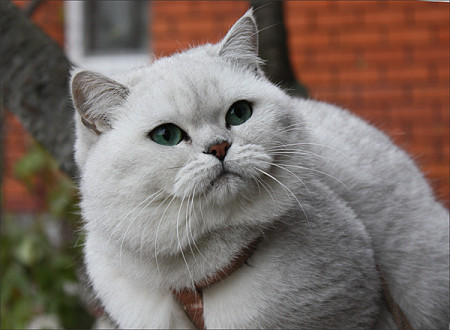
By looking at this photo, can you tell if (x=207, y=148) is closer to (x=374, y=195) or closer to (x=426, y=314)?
(x=374, y=195)

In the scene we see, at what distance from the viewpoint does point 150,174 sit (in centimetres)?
133

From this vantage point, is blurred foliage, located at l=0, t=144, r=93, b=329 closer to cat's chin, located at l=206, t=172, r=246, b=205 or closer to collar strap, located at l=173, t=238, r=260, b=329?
collar strap, located at l=173, t=238, r=260, b=329

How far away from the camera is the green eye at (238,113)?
1.40 metres

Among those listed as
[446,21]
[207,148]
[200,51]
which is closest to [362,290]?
[207,148]

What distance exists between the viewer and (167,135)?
1358 millimetres

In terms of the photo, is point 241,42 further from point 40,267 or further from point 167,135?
point 40,267

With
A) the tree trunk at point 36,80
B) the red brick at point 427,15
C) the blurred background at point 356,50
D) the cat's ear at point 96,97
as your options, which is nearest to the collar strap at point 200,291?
the cat's ear at point 96,97

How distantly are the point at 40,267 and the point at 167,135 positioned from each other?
76.0 inches

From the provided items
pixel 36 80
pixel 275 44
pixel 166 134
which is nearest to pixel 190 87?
pixel 166 134

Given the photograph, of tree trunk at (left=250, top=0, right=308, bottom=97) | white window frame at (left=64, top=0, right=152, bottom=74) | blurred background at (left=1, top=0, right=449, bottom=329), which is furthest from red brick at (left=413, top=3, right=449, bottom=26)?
white window frame at (left=64, top=0, right=152, bottom=74)

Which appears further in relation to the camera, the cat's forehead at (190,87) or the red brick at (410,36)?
the red brick at (410,36)

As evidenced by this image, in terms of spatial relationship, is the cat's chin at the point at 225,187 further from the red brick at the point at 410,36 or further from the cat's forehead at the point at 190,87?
the red brick at the point at 410,36

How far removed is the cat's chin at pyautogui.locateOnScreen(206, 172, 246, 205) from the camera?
131 cm

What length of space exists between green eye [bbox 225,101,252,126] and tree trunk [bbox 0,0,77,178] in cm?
105
